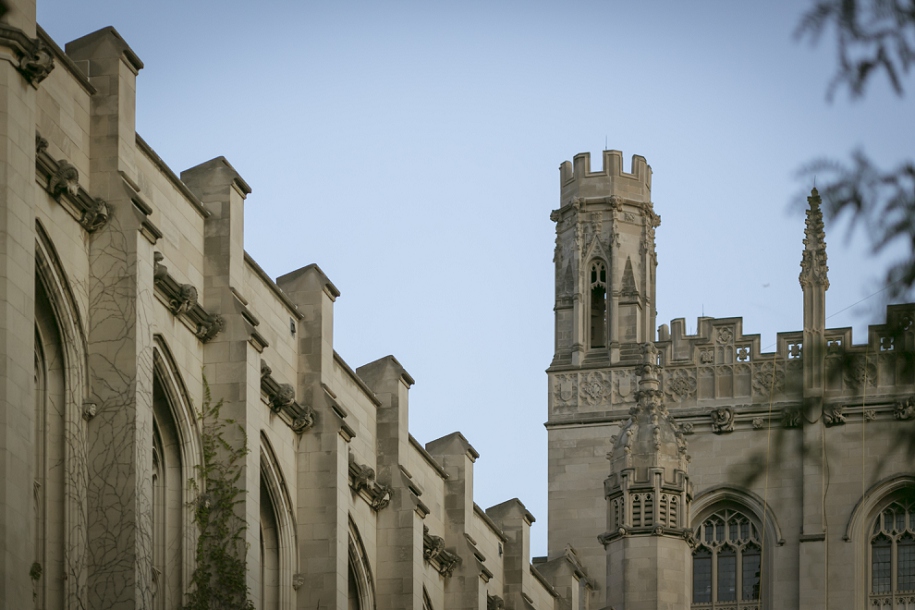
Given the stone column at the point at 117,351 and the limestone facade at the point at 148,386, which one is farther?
the stone column at the point at 117,351

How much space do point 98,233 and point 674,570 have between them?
12.2m

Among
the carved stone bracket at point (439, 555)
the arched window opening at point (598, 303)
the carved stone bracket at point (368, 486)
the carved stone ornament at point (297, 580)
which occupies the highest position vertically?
the arched window opening at point (598, 303)

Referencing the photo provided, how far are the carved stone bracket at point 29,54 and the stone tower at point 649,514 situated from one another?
1350 cm

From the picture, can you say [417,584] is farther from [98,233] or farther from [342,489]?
[98,233]

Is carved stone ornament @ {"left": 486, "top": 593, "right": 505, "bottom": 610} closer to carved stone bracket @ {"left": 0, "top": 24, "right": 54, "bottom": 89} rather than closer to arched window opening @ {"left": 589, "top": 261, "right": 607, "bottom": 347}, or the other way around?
arched window opening @ {"left": 589, "top": 261, "right": 607, "bottom": 347}

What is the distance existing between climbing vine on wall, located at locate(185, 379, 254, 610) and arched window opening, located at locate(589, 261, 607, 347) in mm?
25038

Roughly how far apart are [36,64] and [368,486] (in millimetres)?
15096

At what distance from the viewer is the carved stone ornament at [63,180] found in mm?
25375

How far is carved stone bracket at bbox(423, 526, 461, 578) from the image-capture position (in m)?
41.0

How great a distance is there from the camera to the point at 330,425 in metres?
34.9

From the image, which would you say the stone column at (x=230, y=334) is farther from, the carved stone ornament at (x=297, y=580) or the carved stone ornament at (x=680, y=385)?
the carved stone ornament at (x=680, y=385)

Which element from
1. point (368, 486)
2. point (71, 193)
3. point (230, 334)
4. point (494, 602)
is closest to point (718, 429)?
point (494, 602)

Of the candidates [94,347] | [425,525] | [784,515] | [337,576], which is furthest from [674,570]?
[784,515]

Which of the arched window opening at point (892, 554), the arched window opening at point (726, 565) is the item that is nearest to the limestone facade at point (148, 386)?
the arched window opening at point (726, 565)
